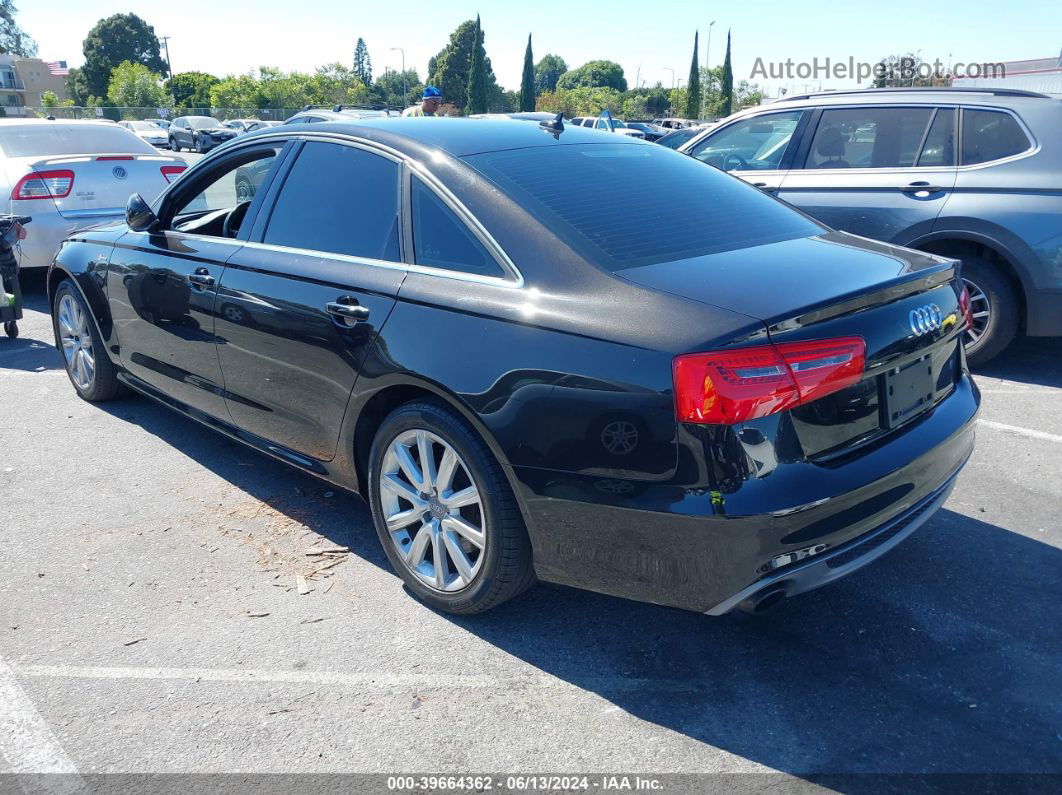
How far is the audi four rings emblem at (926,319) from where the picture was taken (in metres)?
2.81

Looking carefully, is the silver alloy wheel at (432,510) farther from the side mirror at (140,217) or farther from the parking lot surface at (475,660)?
the side mirror at (140,217)

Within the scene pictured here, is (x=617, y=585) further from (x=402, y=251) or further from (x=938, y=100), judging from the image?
(x=938, y=100)

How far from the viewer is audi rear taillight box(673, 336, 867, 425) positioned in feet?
7.84

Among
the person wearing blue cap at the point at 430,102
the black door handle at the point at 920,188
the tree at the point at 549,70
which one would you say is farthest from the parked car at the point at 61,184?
the tree at the point at 549,70

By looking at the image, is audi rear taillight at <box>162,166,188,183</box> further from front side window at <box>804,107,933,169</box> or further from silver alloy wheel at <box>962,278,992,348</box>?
silver alloy wheel at <box>962,278,992,348</box>

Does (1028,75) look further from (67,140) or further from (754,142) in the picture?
(67,140)

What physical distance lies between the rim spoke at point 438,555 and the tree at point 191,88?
79.0 m

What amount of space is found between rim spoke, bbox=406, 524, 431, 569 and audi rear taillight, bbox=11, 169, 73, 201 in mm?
6632

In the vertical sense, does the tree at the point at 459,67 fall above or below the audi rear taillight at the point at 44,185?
above

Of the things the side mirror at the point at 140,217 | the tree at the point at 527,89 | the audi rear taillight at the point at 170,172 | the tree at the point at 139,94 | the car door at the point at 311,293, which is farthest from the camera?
the tree at the point at 527,89

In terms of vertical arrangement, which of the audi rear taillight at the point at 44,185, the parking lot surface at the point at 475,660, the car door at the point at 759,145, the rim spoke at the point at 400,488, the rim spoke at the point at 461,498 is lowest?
the parking lot surface at the point at 475,660

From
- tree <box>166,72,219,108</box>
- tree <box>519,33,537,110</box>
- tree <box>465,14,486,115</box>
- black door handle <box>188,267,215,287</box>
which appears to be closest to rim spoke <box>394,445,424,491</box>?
black door handle <box>188,267,215,287</box>

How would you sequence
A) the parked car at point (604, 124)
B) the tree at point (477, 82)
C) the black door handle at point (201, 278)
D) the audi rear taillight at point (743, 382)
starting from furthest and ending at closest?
the tree at point (477, 82)
the parked car at point (604, 124)
the black door handle at point (201, 278)
the audi rear taillight at point (743, 382)

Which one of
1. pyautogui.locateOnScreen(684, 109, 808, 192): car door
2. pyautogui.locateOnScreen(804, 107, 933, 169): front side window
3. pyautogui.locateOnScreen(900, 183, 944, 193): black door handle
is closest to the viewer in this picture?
pyautogui.locateOnScreen(900, 183, 944, 193): black door handle
